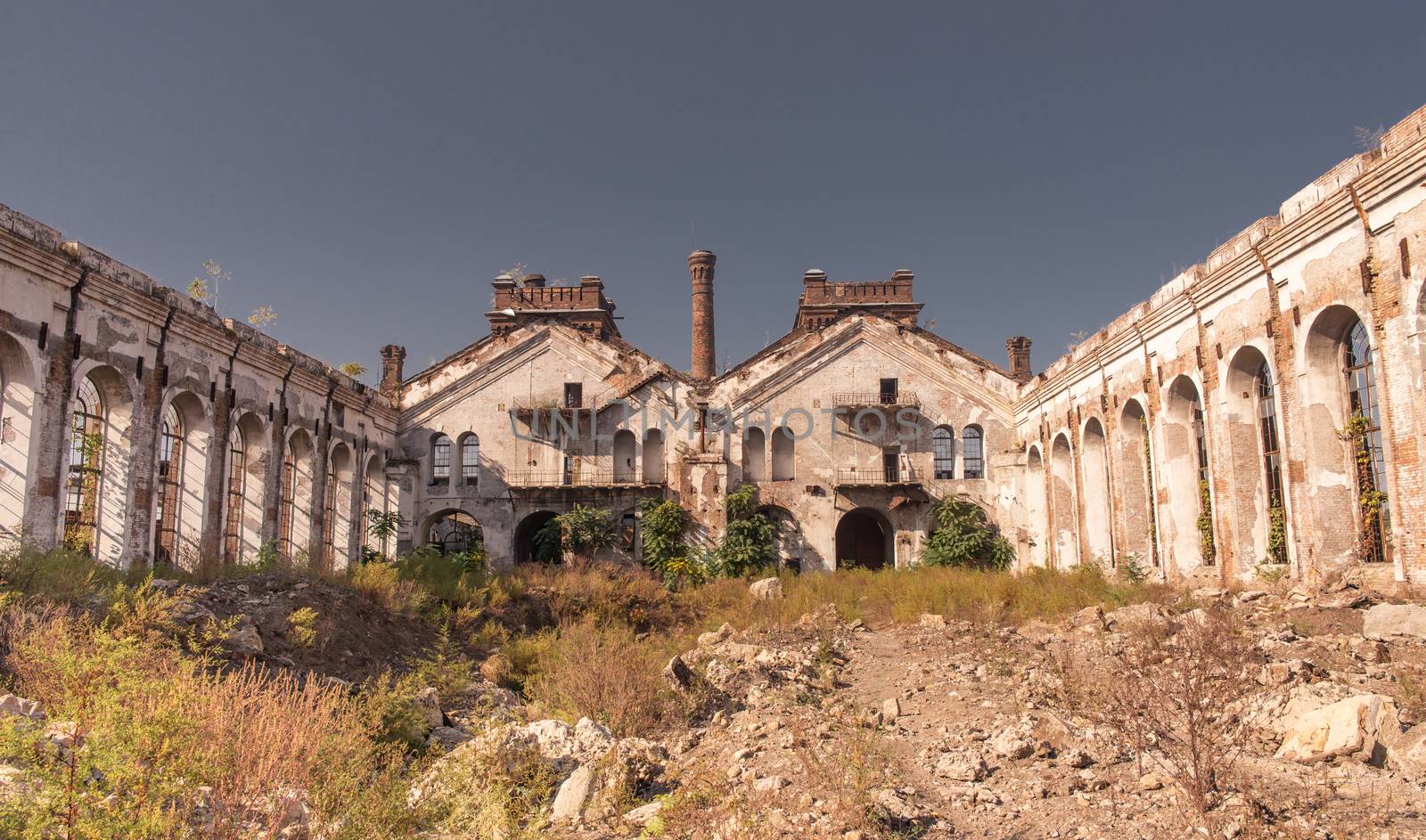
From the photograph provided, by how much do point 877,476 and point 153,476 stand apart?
18.3m

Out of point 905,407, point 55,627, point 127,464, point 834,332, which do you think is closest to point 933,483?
point 905,407

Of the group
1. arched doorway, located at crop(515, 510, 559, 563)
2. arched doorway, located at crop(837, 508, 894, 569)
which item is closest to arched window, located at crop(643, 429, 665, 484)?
arched doorway, located at crop(515, 510, 559, 563)

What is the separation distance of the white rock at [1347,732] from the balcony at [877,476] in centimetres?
1955

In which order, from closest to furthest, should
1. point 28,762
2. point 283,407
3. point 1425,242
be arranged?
1. point 28,762
2. point 1425,242
3. point 283,407

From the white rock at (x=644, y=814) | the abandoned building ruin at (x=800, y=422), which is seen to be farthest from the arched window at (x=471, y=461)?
the white rock at (x=644, y=814)

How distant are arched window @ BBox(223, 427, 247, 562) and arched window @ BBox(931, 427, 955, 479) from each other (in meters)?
18.5

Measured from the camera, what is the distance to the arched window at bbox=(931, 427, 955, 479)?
1104 inches

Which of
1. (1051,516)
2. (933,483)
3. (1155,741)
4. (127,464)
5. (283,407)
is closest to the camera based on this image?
(1155,741)

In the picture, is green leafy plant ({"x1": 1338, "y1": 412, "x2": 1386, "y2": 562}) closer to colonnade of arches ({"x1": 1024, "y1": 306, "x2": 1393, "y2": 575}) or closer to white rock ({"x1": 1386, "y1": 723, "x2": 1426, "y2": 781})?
colonnade of arches ({"x1": 1024, "y1": 306, "x2": 1393, "y2": 575})

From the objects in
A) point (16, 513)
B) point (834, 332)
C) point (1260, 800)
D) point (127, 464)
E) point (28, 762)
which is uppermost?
point (834, 332)

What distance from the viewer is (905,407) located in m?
28.2

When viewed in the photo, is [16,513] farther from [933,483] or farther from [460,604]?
[933,483]

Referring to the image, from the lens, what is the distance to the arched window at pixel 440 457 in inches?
1135

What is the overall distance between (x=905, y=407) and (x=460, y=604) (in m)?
15.1
